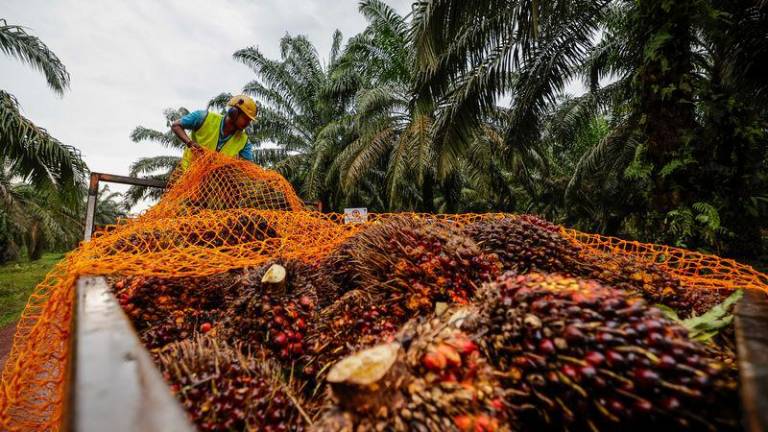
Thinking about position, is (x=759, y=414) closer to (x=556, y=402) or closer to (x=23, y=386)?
(x=556, y=402)

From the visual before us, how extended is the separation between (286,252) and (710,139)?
438 cm

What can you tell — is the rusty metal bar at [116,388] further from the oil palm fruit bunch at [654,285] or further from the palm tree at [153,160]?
the palm tree at [153,160]

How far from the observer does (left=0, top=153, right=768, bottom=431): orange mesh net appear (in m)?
1.22

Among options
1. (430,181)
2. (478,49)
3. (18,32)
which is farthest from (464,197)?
(18,32)

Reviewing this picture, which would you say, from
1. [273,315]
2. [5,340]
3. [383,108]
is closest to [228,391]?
[273,315]

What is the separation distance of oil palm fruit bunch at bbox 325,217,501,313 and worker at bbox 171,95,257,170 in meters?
2.17

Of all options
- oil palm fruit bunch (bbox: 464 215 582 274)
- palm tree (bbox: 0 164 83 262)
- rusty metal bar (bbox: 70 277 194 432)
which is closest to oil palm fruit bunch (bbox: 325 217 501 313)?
oil palm fruit bunch (bbox: 464 215 582 274)

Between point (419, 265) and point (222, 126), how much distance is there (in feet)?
8.99

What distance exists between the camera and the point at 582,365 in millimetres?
693

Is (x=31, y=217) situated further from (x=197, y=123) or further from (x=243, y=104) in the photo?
(x=243, y=104)

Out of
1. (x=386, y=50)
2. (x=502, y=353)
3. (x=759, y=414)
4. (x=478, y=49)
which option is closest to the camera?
(x=759, y=414)

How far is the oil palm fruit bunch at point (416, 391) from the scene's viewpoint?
0.66m

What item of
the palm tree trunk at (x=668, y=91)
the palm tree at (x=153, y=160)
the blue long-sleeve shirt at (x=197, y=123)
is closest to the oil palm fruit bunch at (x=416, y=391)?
the blue long-sleeve shirt at (x=197, y=123)

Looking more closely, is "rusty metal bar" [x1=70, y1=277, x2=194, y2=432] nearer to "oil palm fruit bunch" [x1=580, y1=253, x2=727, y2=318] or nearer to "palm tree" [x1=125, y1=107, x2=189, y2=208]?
"oil palm fruit bunch" [x1=580, y1=253, x2=727, y2=318]
